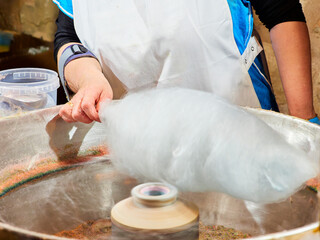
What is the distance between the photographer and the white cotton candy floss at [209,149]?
24.4 inches

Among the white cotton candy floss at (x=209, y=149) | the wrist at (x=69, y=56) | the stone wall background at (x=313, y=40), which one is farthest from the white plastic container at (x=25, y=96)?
the stone wall background at (x=313, y=40)

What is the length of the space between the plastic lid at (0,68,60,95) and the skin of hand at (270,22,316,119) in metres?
0.73

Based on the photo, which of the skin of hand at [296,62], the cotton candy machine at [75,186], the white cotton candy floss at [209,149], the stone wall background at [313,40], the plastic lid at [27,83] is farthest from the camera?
the stone wall background at [313,40]

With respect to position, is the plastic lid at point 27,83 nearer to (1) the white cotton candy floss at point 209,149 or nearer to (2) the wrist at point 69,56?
(2) the wrist at point 69,56

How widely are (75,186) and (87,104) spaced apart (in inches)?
7.8

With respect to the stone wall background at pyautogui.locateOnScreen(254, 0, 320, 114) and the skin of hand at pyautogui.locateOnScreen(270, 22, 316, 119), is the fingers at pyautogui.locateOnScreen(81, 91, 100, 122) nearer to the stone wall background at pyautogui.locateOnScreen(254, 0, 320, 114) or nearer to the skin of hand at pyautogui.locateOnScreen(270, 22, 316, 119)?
the skin of hand at pyautogui.locateOnScreen(270, 22, 316, 119)

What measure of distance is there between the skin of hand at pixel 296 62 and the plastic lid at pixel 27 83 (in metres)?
0.73

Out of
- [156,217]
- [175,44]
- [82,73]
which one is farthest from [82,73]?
[156,217]

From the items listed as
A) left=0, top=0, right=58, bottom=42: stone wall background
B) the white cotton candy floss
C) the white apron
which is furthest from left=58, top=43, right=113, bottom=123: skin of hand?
left=0, top=0, right=58, bottom=42: stone wall background

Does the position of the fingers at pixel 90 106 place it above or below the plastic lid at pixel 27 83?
above

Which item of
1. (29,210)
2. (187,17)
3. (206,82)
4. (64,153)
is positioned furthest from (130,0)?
(29,210)

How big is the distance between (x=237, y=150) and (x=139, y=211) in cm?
20

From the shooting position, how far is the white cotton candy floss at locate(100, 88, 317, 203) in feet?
2.03

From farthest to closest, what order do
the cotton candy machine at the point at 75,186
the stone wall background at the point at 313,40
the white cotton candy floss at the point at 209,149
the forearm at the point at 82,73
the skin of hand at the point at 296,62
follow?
the stone wall background at the point at 313,40, the skin of hand at the point at 296,62, the forearm at the point at 82,73, the cotton candy machine at the point at 75,186, the white cotton candy floss at the point at 209,149
